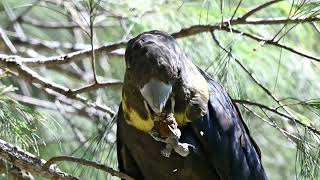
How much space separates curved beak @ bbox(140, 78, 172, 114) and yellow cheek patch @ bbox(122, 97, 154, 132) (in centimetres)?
10

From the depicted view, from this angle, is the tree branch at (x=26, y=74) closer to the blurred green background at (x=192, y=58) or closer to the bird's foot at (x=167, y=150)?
the blurred green background at (x=192, y=58)

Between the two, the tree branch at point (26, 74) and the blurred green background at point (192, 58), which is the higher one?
the blurred green background at point (192, 58)

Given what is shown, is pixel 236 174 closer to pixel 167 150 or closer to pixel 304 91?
pixel 167 150

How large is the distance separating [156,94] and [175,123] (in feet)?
0.26

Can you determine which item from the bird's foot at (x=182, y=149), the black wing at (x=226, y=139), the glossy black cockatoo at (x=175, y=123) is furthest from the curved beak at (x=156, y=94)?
the black wing at (x=226, y=139)

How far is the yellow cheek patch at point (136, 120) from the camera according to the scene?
5.96 ft

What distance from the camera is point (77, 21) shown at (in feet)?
9.09

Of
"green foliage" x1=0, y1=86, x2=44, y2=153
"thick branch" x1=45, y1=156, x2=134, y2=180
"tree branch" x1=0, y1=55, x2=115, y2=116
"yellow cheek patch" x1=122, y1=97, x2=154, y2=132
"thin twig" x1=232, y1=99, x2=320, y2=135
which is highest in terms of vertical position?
"thin twig" x1=232, y1=99, x2=320, y2=135

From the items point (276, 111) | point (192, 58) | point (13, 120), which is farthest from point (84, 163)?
point (192, 58)

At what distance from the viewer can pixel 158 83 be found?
5.61 feet

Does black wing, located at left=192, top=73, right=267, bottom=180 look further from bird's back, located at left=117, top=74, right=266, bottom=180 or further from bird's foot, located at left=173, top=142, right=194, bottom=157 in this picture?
bird's foot, located at left=173, top=142, right=194, bottom=157

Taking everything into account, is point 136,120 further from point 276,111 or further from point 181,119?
→ point 276,111

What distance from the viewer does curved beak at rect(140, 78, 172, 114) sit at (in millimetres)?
1686

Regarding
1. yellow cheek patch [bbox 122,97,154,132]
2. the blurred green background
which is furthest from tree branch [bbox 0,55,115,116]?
yellow cheek patch [bbox 122,97,154,132]
